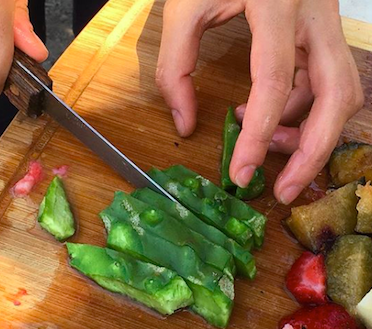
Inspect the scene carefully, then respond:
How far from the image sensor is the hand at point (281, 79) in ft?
6.08

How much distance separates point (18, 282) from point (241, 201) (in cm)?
68

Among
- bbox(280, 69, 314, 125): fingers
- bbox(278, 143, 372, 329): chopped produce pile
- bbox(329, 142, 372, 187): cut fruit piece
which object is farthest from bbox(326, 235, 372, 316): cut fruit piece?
bbox(280, 69, 314, 125): fingers

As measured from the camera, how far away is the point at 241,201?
1.95 metres

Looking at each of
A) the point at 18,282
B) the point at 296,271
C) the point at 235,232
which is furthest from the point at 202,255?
the point at 18,282

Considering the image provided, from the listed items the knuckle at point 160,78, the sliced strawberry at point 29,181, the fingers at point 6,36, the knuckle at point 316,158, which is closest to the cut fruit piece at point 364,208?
the knuckle at point 316,158

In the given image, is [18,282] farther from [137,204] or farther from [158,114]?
[158,114]

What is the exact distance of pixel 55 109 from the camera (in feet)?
6.68

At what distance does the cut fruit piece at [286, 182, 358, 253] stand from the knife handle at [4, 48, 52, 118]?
84cm

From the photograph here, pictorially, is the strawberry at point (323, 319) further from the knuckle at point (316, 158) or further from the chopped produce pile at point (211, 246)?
the knuckle at point (316, 158)

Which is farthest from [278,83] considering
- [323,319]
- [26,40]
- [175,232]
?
[26,40]

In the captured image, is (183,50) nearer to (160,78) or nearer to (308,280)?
(160,78)

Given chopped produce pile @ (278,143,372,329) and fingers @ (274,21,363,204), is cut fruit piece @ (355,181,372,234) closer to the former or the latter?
chopped produce pile @ (278,143,372,329)

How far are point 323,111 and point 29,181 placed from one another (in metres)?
0.90

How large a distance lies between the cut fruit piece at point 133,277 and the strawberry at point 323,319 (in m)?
0.29
